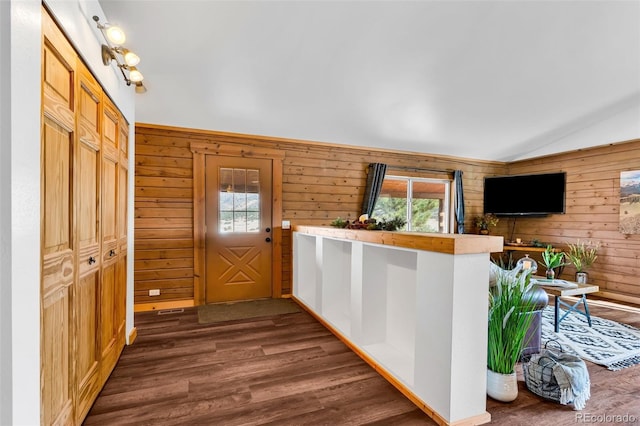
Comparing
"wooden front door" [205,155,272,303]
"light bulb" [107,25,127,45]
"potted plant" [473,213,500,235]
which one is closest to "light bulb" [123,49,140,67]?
"light bulb" [107,25,127,45]

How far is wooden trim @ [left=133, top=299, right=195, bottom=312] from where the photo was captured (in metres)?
3.98

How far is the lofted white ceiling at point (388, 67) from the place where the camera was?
98.4 inches

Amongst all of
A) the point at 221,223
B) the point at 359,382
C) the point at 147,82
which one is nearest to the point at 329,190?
the point at 221,223

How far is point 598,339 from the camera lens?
10.2 ft

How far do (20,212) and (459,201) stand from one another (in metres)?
6.01

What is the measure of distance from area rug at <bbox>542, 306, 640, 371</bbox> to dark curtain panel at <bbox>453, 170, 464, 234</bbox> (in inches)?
91.6

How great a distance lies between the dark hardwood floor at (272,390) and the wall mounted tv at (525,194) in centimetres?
356

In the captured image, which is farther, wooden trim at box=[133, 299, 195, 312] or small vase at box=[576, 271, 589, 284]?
small vase at box=[576, 271, 589, 284]

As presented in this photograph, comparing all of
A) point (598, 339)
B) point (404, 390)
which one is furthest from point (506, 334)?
point (598, 339)

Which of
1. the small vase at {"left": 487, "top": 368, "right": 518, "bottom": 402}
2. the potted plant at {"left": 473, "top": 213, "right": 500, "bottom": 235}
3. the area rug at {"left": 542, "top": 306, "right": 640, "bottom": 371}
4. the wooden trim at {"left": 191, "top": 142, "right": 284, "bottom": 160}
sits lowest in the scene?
the area rug at {"left": 542, "top": 306, "right": 640, "bottom": 371}

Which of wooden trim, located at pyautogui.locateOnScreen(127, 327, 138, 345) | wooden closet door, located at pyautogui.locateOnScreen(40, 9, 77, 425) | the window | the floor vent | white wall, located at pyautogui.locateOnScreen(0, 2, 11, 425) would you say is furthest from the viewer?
the window

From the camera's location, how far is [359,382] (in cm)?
228

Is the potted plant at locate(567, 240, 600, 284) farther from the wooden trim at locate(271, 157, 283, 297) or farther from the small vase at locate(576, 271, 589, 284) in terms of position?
the wooden trim at locate(271, 157, 283, 297)

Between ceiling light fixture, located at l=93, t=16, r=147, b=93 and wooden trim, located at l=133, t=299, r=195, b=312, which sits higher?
ceiling light fixture, located at l=93, t=16, r=147, b=93
